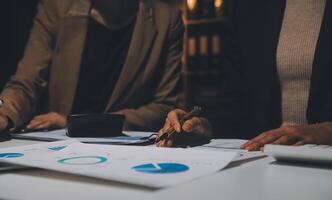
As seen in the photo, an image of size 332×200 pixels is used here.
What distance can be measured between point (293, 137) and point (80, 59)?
3.69 ft

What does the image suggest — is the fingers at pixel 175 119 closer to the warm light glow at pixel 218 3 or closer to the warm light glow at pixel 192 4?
the warm light glow at pixel 218 3

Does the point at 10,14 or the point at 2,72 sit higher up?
the point at 10,14

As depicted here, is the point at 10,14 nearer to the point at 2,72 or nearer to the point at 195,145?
the point at 2,72

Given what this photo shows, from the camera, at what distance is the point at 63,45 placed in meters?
1.82

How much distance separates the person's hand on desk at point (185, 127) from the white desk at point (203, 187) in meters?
0.28

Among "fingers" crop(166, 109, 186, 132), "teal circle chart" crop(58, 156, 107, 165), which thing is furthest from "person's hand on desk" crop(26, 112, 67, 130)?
"teal circle chart" crop(58, 156, 107, 165)

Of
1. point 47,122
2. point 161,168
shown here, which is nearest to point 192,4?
point 47,122

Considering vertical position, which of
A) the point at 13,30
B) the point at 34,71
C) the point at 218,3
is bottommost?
the point at 34,71

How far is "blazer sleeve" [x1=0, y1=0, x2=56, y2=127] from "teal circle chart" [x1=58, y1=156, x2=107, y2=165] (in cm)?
94

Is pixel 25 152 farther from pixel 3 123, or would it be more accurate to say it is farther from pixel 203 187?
pixel 3 123

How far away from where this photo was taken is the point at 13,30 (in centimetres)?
221

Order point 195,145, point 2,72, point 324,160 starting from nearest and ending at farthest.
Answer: point 324,160
point 195,145
point 2,72

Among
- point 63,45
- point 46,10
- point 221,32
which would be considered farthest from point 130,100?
point 221,32

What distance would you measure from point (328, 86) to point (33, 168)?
1099mm
